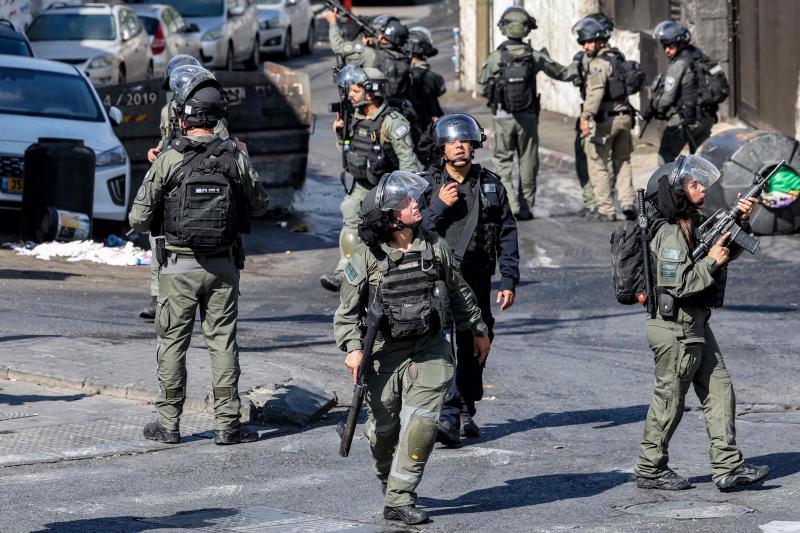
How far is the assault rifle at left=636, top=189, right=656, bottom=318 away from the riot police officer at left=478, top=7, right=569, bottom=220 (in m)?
8.77

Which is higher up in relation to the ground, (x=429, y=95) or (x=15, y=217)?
(x=429, y=95)

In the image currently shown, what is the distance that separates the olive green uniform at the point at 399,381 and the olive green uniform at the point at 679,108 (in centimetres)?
896

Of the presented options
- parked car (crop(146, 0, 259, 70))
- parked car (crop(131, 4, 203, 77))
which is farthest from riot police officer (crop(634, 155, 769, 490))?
parked car (crop(146, 0, 259, 70))

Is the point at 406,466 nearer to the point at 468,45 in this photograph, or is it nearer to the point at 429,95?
the point at 429,95

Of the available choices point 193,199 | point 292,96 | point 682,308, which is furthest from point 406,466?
point 292,96

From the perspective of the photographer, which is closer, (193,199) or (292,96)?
(193,199)

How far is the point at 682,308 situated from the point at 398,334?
1420 mm

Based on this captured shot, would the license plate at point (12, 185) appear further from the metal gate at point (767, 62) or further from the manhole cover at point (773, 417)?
the metal gate at point (767, 62)

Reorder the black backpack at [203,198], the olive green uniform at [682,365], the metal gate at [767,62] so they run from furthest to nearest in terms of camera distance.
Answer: the metal gate at [767,62], the black backpack at [203,198], the olive green uniform at [682,365]

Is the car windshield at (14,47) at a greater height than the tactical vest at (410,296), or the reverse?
the tactical vest at (410,296)

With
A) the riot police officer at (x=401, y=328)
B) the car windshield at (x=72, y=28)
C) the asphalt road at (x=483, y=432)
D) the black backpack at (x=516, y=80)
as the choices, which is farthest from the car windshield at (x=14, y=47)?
the riot police officer at (x=401, y=328)

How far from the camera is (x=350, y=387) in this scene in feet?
31.8

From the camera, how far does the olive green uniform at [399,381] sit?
6684 mm

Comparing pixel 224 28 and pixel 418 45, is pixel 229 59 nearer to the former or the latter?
pixel 224 28
